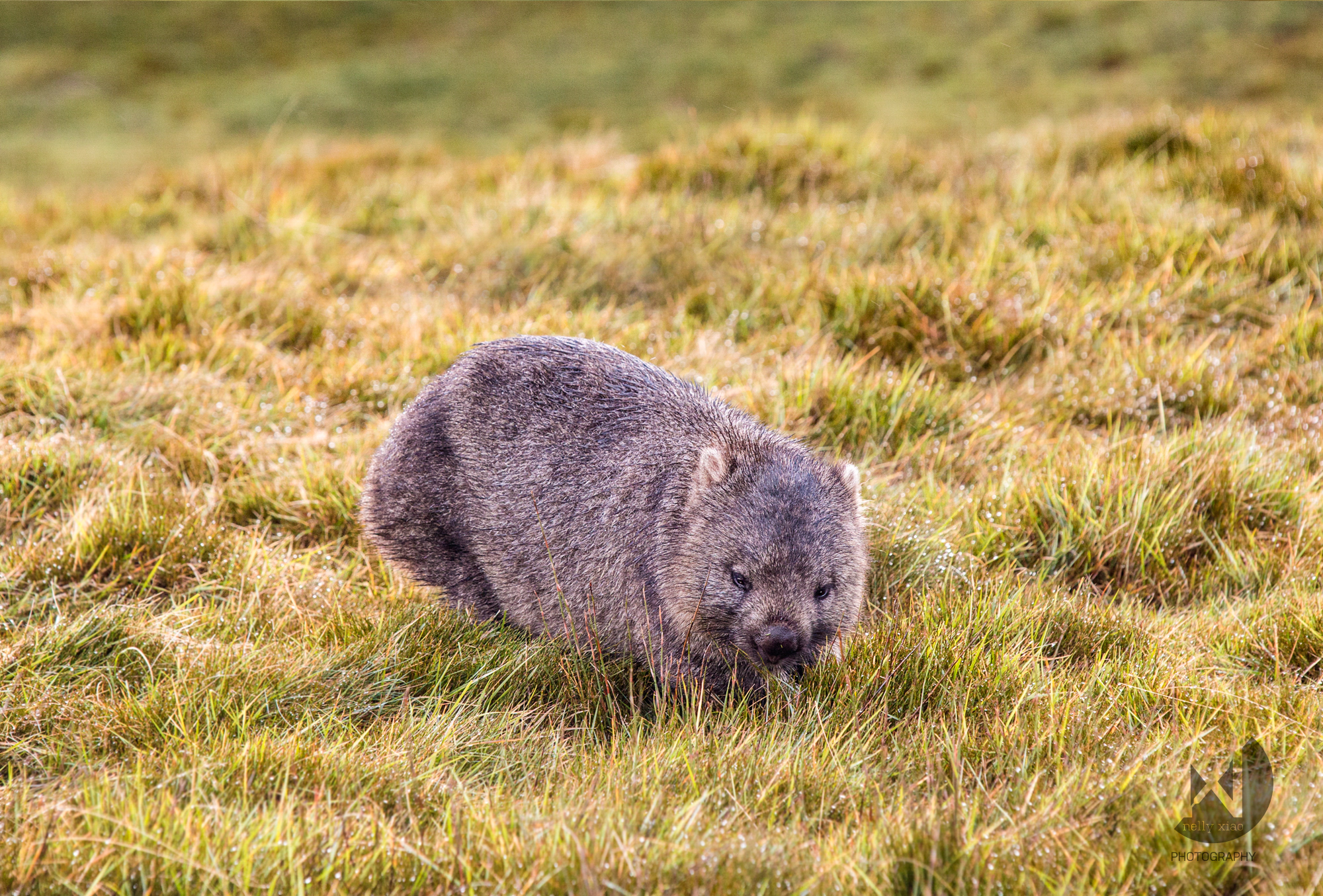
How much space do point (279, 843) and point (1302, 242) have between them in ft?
18.3

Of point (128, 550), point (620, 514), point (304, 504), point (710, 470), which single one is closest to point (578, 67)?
point (304, 504)

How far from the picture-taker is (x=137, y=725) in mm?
2941

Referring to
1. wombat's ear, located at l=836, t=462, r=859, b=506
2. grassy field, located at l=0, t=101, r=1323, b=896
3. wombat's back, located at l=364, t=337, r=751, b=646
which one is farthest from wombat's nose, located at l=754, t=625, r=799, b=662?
wombat's ear, located at l=836, t=462, r=859, b=506

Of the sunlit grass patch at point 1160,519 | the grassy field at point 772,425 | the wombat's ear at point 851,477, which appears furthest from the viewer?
the sunlit grass patch at point 1160,519

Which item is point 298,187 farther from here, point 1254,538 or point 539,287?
point 1254,538

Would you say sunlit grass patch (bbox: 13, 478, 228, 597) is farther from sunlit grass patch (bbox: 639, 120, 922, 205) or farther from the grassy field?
sunlit grass patch (bbox: 639, 120, 922, 205)

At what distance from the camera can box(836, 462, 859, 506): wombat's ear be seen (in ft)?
11.6

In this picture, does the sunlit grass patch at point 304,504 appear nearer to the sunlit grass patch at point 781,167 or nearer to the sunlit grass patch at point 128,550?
the sunlit grass patch at point 128,550

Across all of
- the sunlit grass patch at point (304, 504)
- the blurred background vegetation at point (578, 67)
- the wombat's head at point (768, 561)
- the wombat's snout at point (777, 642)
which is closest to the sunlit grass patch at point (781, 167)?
the sunlit grass patch at point (304, 504)

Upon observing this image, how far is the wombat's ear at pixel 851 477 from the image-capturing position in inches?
139

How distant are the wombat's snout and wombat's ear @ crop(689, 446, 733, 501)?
0.48m

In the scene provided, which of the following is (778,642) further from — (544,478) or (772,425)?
(772,425)

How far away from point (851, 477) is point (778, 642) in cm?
66

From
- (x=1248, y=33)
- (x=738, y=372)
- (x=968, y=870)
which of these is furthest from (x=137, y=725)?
(x=1248, y=33)
